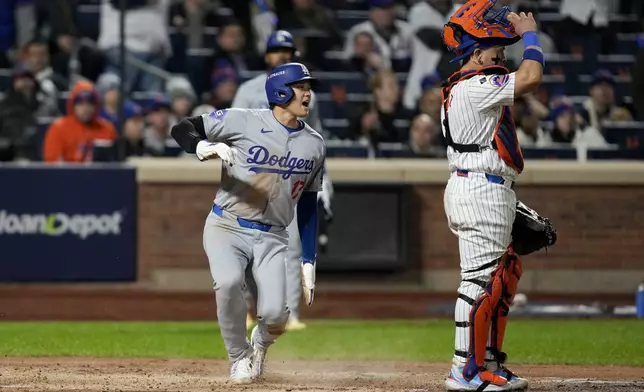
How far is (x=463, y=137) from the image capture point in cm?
671

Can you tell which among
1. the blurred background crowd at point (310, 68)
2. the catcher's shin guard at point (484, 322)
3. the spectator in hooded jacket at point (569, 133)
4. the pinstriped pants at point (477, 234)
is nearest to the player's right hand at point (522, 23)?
the pinstriped pants at point (477, 234)

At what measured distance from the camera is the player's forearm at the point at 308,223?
7.48m

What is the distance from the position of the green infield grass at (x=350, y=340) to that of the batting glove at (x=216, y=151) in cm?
262

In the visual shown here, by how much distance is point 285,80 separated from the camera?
288 inches

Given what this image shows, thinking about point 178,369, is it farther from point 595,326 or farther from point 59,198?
point 59,198

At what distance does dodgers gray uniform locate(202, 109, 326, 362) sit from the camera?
724 cm

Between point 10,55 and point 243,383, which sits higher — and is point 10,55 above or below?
above

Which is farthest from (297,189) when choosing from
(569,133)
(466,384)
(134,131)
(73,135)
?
(569,133)

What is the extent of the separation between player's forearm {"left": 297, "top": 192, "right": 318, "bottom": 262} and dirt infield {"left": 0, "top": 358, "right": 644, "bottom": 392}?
0.75 metres

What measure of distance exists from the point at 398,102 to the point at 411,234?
5.74ft

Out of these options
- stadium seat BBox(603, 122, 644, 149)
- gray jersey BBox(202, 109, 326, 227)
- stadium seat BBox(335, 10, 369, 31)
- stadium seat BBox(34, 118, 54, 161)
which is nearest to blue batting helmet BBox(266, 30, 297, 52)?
gray jersey BBox(202, 109, 326, 227)

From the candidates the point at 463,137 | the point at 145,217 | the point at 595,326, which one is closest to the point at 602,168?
the point at 595,326

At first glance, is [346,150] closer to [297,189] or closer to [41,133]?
[41,133]

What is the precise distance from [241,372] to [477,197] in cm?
171
